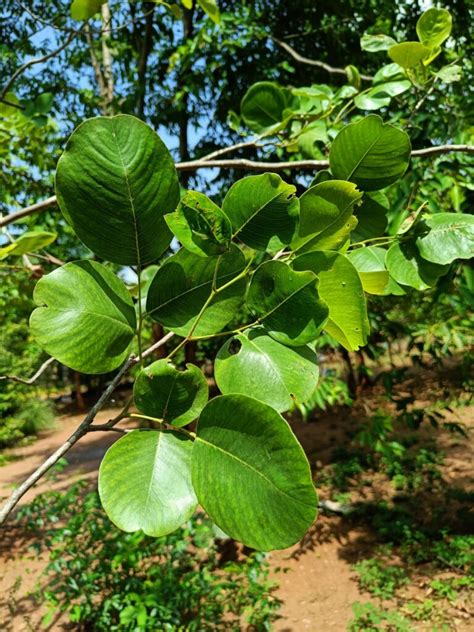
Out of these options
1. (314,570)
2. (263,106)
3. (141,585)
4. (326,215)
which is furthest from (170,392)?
(314,570)

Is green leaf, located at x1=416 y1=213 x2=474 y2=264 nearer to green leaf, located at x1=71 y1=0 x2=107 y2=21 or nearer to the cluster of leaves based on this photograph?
green leaf, located at x1=71 y1=0 x2=107 y2=21

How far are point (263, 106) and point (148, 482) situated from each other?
0.63 metres

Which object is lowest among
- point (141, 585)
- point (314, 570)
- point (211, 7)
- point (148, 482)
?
point (314, 570)

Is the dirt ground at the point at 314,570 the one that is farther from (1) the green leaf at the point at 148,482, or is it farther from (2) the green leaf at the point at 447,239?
(1) the green leaf at the point at 148,482

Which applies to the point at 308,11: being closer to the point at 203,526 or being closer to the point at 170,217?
the point at 203,526

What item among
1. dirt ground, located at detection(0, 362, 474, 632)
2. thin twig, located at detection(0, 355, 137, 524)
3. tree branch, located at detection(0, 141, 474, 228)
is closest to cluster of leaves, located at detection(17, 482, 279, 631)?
dirt ground, located at detection(0, 362, 474, 632)

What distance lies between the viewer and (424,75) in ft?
2.47

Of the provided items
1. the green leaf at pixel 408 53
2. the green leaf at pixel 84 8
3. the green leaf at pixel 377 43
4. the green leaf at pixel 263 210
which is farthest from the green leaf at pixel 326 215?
the green leaf at pixel 377 43

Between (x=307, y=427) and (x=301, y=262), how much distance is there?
7.47m

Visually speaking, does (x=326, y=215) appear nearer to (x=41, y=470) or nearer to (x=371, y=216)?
(x=371, y=216)

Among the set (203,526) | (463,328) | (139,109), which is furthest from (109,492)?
(139,109)

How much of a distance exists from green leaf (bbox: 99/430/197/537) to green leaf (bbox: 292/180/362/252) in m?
0.16

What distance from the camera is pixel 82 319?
29cm

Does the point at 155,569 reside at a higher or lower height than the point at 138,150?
lower
